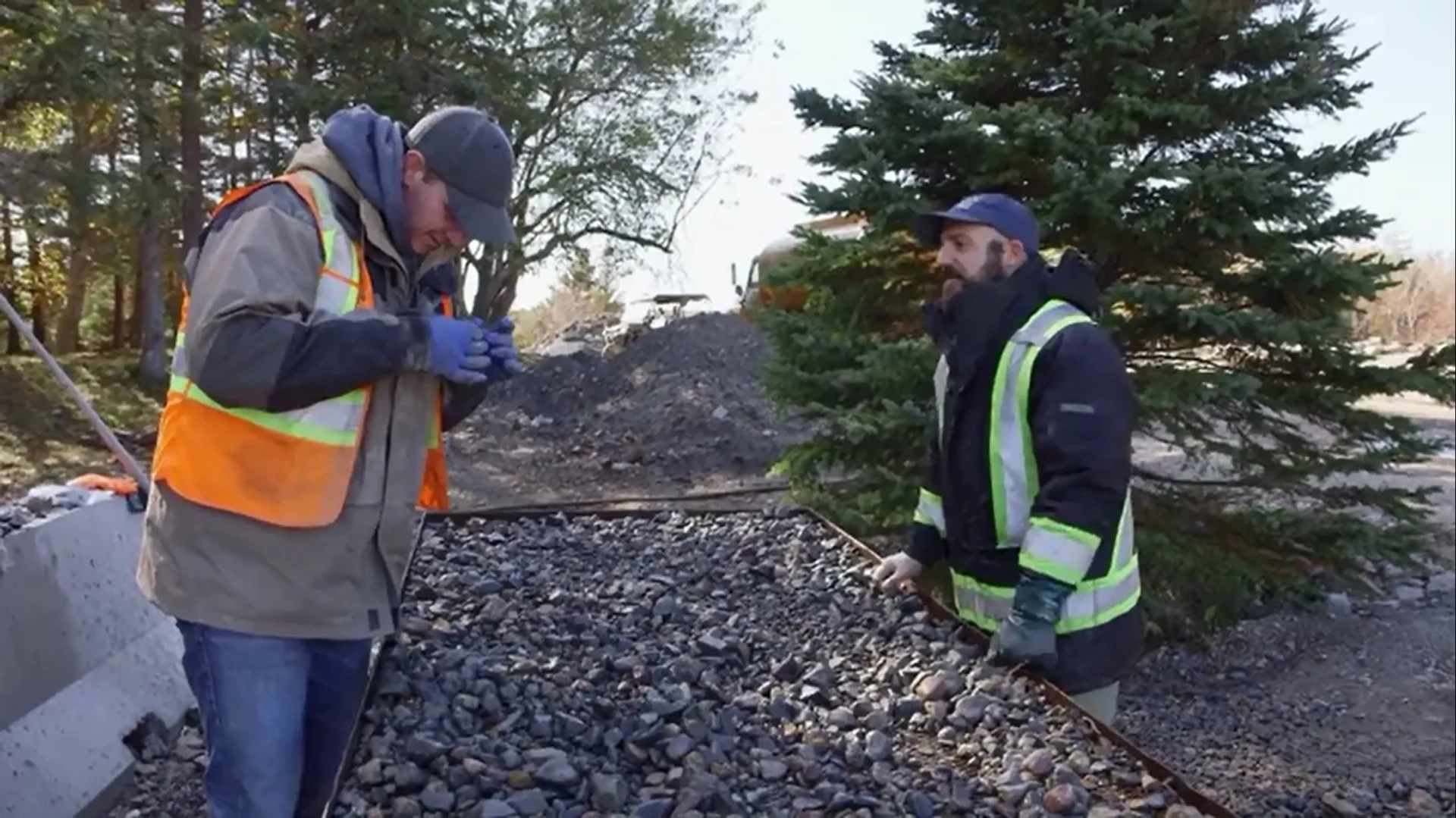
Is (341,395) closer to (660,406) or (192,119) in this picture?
(660,406)

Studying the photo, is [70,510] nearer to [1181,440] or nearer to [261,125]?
[1181,440]

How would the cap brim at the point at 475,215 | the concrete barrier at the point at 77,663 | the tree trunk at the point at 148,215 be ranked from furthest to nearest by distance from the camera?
the tree trunk at the point at 148,215
the concrete barrier at the point at 77,663
the cap brim at the point at 475,215

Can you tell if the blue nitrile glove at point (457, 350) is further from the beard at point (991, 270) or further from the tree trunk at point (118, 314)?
the tree trunk at point (118, 314)

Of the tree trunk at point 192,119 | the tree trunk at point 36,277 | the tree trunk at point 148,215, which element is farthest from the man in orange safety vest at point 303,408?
the tree trunk at point 192,119

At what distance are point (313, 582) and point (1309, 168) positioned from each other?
230 inches

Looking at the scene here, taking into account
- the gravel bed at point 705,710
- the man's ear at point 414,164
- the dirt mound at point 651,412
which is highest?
the man's ear at point 414,164

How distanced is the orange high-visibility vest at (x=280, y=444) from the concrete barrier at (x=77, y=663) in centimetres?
187

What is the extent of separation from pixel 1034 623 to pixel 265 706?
1790 millimetres

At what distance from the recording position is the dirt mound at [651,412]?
14.4m

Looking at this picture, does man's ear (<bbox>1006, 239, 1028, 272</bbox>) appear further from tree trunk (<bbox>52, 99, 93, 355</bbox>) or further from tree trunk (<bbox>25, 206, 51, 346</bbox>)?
tree trunk (<bbox>52, 99, 93, 355</bbox>)

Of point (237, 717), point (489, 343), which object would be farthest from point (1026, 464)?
point (237, 717)

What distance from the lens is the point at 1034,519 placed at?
3.02 metres

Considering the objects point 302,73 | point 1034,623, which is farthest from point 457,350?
point 302,73

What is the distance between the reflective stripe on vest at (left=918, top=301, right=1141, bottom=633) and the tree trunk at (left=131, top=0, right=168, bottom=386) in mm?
12184
